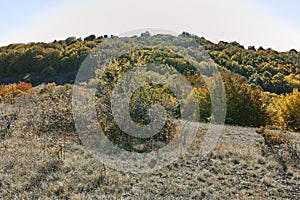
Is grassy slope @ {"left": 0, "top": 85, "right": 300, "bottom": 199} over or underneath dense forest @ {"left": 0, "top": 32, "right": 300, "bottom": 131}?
underneath

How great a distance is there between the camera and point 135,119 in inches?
388

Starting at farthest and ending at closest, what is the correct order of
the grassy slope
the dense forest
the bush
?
the dense forest < the bush < the grassy slope

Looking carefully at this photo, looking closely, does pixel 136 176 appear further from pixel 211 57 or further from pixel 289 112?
pixel 211 57

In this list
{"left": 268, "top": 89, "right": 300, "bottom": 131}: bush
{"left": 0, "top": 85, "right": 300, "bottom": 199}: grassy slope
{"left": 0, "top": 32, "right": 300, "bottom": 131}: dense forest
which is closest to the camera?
{"left": 0, "top": 85, "right": 300, "bottom": 199}: grassy slope

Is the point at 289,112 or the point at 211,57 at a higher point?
the point at 211,57

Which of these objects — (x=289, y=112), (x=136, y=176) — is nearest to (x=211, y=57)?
(x=289, y=112)

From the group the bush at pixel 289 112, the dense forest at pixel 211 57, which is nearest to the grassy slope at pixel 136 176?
the bush at pixel 289 112

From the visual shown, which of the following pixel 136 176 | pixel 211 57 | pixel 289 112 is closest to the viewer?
pixel 136 176

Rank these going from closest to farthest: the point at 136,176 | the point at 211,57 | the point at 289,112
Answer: the point at 136,176 → the point at 289,112 → the point at 211,57

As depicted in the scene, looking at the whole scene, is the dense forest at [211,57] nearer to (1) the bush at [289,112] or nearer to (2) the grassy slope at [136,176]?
(1) the bush at [289,112]

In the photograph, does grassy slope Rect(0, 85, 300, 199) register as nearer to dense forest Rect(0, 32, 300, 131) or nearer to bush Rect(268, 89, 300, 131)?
bush Rect(268, 89, 300, 131)

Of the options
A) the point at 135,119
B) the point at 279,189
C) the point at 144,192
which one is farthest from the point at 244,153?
the point at 144,192

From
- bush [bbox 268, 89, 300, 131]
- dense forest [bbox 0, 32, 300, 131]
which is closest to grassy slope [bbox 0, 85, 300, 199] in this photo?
bush [bbox 268, 89, 300, 131]

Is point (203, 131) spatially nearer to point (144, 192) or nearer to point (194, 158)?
point (194, 158)
